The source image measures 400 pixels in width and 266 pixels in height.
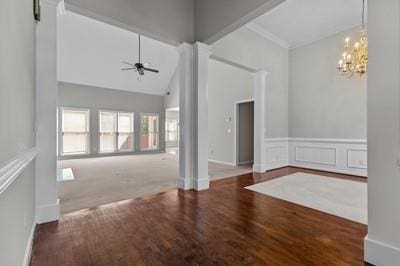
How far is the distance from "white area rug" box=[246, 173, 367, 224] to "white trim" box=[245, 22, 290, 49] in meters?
3.78

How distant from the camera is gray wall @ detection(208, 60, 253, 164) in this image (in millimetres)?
5879

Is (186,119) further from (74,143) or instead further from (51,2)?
(74,143)

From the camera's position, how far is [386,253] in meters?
1.43

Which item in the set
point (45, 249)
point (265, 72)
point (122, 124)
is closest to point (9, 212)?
point (45, 249)

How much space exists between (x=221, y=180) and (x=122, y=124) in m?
6.99

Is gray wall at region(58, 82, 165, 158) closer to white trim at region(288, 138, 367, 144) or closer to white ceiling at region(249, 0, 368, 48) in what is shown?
white ceiling at region(249, 0, 368, 48)

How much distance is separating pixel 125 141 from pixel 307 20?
8708mm

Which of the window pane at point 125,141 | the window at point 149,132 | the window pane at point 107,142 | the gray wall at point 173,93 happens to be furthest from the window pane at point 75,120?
the gray wall at point 173,93

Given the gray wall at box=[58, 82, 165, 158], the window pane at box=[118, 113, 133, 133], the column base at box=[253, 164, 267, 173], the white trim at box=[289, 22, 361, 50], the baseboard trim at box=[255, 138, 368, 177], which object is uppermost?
the white trim at box=[289, 22, 361, 50]

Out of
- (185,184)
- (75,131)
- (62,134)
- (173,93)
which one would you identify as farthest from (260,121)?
(62,134)

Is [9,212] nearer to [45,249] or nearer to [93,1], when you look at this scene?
[45,249]

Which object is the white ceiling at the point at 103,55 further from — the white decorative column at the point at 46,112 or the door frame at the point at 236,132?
the white decorative column at the point at 46,112

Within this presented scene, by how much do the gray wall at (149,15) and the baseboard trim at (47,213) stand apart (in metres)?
2.51

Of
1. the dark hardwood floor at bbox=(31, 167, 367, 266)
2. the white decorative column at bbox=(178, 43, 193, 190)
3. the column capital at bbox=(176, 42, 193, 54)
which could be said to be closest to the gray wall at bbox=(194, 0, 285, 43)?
the column capital at bbox=(176, 42, 193, 54)
